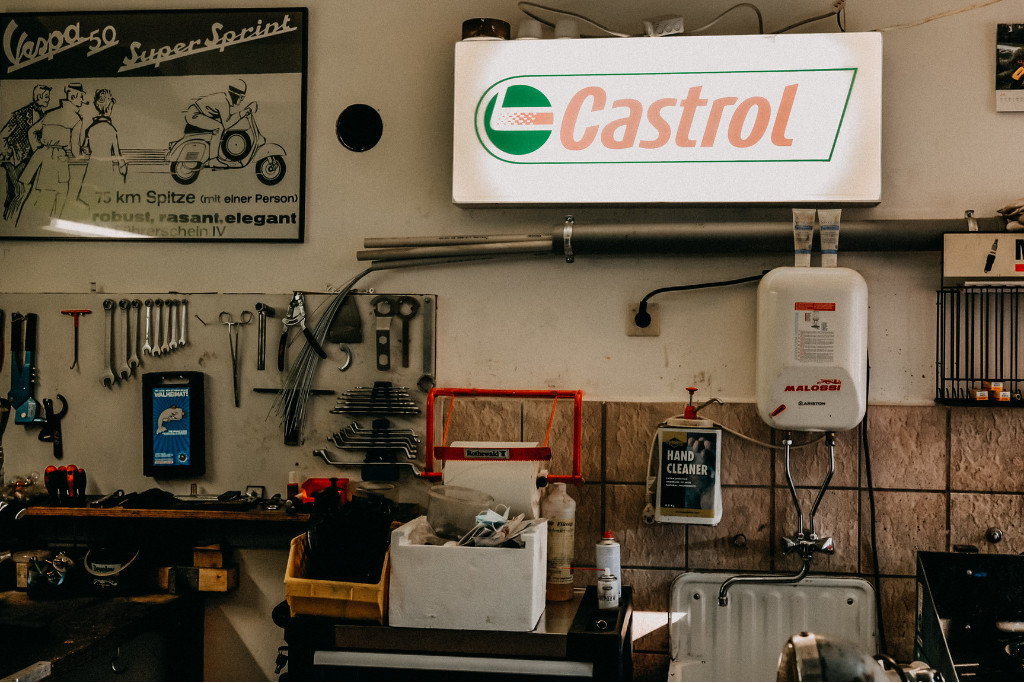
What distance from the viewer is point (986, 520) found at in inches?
102

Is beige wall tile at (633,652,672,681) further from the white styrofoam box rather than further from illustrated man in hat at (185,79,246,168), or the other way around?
illustrated man in hat at (185,79,246,168)

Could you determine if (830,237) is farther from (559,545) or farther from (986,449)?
(559,545)

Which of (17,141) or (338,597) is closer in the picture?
(338,597)

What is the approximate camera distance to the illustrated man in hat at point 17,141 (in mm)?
2979

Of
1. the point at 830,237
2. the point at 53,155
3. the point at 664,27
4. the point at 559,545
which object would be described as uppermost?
the point at 664,27

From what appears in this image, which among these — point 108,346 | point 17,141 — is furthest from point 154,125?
point 108,346

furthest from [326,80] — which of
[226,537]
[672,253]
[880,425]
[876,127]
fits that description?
[880,425]

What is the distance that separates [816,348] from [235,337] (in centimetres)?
188

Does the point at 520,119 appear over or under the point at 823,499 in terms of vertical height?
over

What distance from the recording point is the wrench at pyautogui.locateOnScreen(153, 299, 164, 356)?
114 inches

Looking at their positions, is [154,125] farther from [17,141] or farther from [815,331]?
[815,331]

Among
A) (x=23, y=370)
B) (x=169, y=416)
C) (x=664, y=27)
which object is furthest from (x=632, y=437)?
(x=23, y=370)

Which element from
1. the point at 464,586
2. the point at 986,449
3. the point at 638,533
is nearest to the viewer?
the point at 464,586

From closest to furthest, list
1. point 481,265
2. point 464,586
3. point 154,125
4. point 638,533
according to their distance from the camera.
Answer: point 464,586 → point 638,533 → point 481,265 → point 154,125
